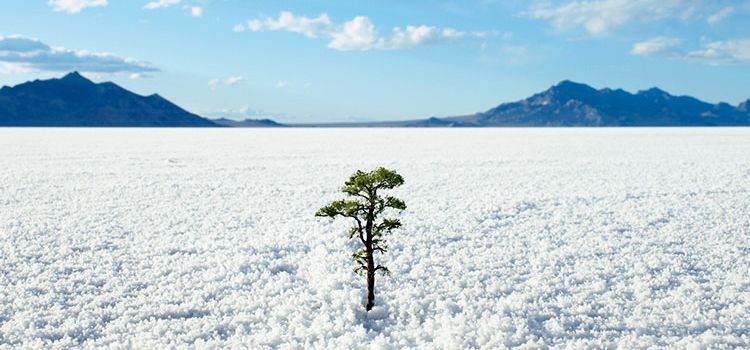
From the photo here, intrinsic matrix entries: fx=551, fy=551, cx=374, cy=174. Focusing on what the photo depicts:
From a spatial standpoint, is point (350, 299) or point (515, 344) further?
point (350, 299)

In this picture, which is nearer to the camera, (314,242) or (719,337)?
(719,337)

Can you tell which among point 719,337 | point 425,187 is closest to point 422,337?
point 719,337

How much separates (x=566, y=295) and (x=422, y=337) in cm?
301

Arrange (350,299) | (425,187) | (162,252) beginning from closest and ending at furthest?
(350,299) < (162,252) < (425,187)

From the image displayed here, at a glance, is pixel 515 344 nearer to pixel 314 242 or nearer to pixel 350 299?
pixel 350 299

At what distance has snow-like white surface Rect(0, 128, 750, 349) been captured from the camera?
7.64 meters

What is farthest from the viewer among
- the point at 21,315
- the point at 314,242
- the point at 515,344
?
the point at 314,242

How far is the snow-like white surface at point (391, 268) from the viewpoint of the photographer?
7.64 metres

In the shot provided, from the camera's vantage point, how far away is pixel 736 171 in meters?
27.2

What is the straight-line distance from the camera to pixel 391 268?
10508 mm

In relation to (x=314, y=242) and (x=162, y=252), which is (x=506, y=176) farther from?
(x=162, y=252)

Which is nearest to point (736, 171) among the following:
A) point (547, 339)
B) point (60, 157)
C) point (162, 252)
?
point (547, 339)

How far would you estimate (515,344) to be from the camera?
23.9 feet

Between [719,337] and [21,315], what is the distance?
32.3 feet
